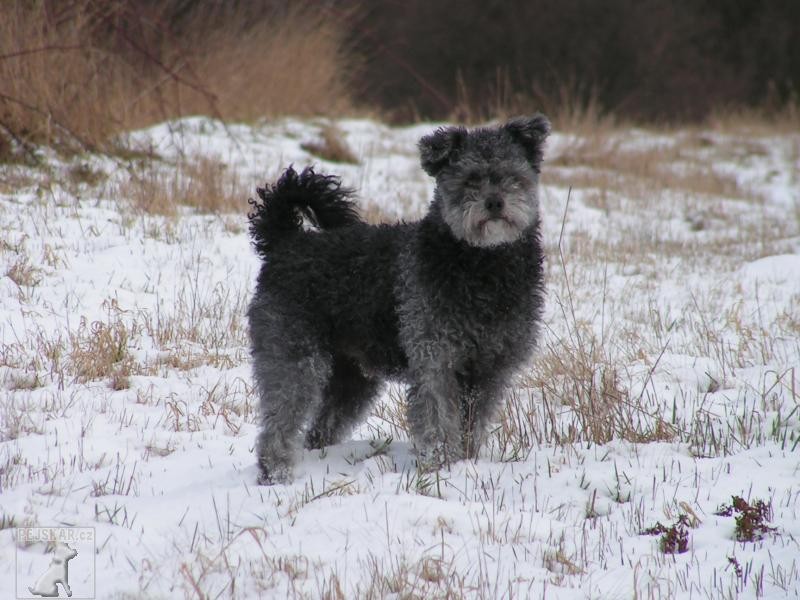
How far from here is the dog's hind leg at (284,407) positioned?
5.04 m

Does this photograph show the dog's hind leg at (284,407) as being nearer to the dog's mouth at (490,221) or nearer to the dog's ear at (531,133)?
the dog's mouth at (490,221)

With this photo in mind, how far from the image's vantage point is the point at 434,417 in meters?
5.01

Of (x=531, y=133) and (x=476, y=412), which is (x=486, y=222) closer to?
(x=531, y=133)

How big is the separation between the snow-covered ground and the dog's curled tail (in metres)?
1.35

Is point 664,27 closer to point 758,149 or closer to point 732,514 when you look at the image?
point 758,149

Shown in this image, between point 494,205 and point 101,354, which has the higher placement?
point 494,205

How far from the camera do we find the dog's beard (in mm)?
4988

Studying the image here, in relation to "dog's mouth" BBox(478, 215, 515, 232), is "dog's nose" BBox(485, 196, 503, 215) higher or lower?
higher

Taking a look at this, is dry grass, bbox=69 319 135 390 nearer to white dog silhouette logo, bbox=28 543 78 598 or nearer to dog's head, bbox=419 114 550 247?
white dog silhouette logo, bbox=28 543 78 598

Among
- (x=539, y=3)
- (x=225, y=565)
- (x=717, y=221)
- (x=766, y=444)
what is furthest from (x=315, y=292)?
(x=539, y=3)

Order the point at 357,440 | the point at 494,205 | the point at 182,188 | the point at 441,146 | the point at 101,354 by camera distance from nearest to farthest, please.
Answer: the point at 494,205, the point at 441,146, the point at 357,440, the point at 101,354, the point at 182,188

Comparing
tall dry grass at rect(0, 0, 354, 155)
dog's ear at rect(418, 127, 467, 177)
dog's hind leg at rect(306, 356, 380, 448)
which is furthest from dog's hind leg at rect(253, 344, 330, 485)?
tall dry grass at rect(0, 0, 354, 155)

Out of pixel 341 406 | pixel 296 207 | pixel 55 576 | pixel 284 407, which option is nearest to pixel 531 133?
pixel 296 207

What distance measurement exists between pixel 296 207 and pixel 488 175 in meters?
1.20
